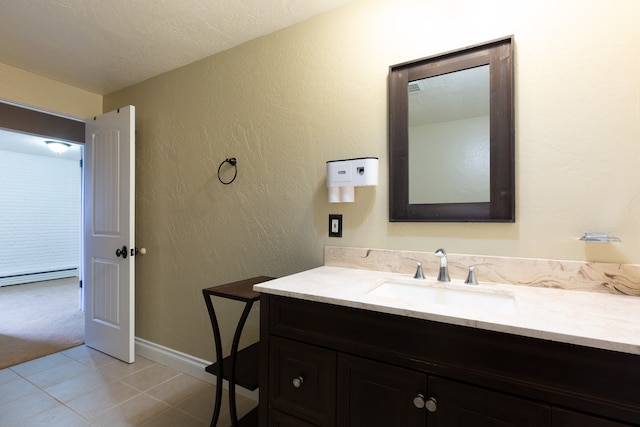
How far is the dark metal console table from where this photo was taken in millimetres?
1390

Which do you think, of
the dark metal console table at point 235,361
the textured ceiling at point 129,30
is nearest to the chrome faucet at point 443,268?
the dark metal console table at point 235,361

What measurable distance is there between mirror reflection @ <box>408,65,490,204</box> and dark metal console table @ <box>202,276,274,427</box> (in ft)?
2.98

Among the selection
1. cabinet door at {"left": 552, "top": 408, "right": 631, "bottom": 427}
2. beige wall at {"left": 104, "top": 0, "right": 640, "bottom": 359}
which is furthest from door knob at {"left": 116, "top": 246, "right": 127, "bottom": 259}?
cabinet door at {"left": 552, "top": 408, "right": 631, "bottom": 427}

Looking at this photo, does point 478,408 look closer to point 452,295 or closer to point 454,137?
point 452,295

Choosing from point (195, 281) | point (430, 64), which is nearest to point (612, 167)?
point (430, 64)

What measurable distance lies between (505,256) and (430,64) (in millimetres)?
905

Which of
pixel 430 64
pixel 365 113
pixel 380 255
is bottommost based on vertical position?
pixel 380 255

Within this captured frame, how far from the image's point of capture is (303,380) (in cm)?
113

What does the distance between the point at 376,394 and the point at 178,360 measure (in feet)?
6.20

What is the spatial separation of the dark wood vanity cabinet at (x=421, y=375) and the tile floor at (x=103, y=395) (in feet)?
3.21

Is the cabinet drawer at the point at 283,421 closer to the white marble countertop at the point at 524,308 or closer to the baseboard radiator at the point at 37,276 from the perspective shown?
the white marble countertop at the point at 524,308

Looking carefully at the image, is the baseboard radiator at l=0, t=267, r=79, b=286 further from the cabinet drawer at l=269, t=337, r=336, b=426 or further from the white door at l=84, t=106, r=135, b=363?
the cabinet drawer at l=269, t=337, r=336, b=426

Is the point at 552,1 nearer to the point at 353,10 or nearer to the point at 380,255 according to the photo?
the point at 353,10

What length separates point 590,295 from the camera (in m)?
1.08
